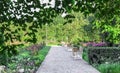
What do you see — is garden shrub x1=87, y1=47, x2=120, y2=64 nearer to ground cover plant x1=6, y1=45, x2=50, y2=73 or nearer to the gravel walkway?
the gravel walkway

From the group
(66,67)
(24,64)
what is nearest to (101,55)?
(66,67)

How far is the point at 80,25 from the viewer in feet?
216

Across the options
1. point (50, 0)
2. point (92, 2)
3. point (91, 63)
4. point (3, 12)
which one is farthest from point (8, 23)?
point (91, 63)

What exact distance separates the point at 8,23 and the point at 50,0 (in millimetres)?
459

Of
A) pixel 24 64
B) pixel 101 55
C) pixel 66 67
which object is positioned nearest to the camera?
pixel 24 64

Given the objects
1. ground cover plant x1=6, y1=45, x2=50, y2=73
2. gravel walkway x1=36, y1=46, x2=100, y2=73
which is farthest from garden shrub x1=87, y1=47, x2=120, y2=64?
ground cover plant x1=6, y1=45, x2=50, y2=73

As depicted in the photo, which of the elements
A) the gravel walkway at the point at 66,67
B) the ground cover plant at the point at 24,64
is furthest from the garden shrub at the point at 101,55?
the ground cover plant at the point at 24,64

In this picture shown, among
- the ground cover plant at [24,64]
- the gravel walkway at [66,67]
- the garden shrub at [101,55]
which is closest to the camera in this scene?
the ground cover plant at [24,64]

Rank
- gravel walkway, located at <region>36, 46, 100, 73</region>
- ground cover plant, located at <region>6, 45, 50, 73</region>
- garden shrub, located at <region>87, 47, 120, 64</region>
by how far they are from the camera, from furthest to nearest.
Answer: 1. garden shrub, located at <region>87, 47, 120, 64</region>
2. gravel walkway, located at <region>36, 46, 100, 73</region>
3. ground cover plant, located at <region>6, 45, 50, 73</region>

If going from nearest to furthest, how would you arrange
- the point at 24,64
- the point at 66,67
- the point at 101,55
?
the point at 24,64, the point at 66,67, the point at 101,55

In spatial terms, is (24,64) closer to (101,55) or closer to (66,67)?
(66,67)

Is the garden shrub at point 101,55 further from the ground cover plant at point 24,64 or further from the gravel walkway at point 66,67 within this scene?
the ground cover plant at point 24,64

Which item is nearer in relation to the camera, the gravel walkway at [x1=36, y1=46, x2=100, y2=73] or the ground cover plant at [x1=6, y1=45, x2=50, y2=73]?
the ground cover plant at [x1=6, y1=45, x2=50, y2=73]

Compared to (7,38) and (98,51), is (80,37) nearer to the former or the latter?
(98,51)
